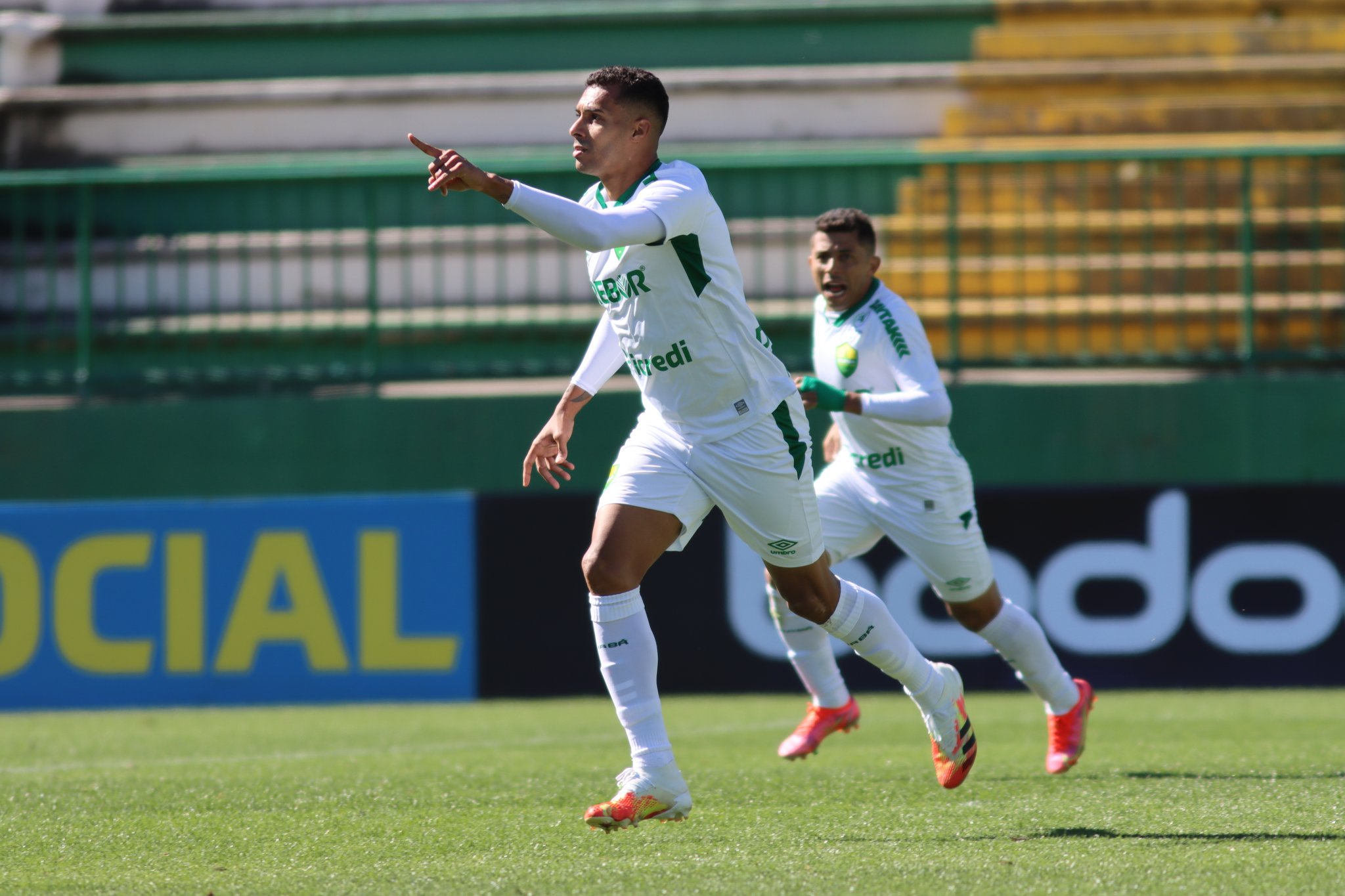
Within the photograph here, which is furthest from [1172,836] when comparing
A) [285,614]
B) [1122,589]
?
[285,614]

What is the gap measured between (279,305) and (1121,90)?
22.6 ft

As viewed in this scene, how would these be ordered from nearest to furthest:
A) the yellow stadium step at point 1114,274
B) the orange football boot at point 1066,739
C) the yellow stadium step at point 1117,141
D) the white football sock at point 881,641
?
the white football sock at point 881,641 < the orange football boot at point 1066,739 < the yellow stadium step at point 1114,274 < the yellow stadium step at point 1117,141

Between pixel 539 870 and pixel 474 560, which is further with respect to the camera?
pixel 474 560

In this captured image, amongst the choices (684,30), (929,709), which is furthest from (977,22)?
(929,709)

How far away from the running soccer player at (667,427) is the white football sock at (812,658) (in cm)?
137

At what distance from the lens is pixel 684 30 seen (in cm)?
1327

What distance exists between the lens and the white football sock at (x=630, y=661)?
174 inches

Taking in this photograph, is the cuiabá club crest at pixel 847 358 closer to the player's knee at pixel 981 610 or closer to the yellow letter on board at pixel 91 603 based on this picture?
the player's knee at pixel 981 610

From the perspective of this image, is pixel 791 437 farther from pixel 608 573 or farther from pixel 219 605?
pixel 219 605

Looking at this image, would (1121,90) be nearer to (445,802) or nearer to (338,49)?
(338,49)

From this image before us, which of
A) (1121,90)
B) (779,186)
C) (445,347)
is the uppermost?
(1121,90)

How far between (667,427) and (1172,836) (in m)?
1.79

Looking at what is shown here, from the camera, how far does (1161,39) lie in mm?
12922

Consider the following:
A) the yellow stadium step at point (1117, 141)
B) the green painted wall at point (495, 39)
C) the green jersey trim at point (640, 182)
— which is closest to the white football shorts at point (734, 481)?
the green jersey trim at point (640, 182)
